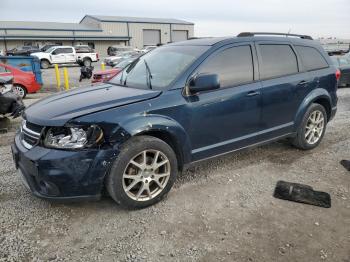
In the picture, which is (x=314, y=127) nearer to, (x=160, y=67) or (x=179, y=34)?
(x=160, y=67)

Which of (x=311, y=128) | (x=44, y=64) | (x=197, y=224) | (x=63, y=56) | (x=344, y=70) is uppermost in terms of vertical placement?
(x=344, y=70)

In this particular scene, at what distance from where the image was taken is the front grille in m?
3.09

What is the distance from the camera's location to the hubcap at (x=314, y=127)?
197 inches

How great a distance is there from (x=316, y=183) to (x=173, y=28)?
186 feet

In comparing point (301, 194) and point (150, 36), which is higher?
point (150, 36)

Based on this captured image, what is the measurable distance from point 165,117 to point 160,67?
37.0 inches

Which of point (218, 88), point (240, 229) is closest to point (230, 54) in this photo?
point (218, 88)

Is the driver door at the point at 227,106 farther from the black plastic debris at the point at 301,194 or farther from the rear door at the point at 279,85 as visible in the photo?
A: the black plastic debris at the point at 301,194

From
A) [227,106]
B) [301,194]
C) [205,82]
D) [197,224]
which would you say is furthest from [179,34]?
[197,224]

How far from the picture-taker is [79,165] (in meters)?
2.93

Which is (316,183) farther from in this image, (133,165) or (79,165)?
(79,165)

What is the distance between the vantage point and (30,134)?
3.19 meters

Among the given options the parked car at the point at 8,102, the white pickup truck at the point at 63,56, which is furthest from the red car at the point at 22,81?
the white pickup truck at the point at 63,56

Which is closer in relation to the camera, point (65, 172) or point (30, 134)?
point (65, 172)
